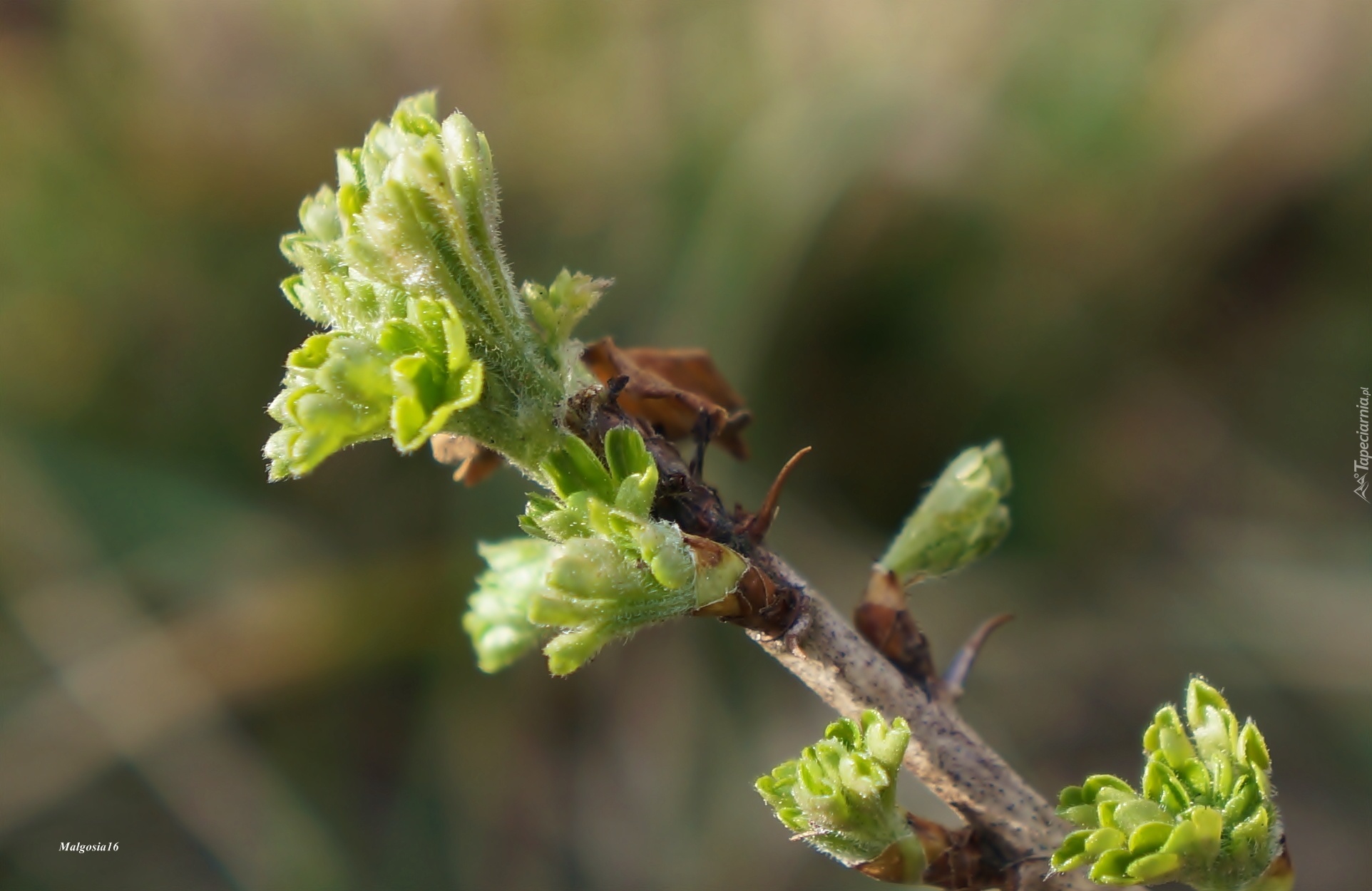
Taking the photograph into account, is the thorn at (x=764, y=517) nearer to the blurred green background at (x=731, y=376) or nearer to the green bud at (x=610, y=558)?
the green bud at (x=610, y=558)

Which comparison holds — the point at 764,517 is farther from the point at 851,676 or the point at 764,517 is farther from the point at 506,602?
the point at 506,602

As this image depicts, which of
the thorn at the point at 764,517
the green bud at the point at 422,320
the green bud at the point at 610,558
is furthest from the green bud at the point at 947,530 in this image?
the green bud at the point at 422,320

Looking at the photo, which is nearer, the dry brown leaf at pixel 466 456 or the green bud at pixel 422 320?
the green bud at pixel 422 320

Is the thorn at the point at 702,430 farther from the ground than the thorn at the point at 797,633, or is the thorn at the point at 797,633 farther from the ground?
the thorn at the point at 702,430

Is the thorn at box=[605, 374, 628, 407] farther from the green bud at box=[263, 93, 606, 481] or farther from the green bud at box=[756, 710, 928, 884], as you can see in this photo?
the green bud at box=[756, 710, 928, 884]

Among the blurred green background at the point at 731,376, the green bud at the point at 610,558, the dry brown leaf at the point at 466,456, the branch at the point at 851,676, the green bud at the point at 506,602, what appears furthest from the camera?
the blurred green background at the point at 731,376

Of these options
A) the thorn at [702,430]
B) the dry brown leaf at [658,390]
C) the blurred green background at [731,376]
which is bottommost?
the thorn at [702,430]
